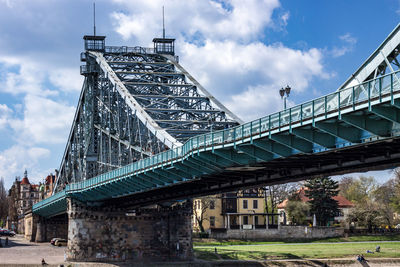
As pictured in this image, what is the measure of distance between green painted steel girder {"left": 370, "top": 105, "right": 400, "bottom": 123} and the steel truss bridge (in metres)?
0.05

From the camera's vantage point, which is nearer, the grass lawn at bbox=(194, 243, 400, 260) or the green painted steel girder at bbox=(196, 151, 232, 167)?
the green painted steel girder at bbox=(196, 151, 232, 167)

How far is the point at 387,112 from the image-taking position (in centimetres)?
3044

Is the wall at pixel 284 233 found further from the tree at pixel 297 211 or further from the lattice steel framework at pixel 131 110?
the lattice steel framework at pixel 131 110

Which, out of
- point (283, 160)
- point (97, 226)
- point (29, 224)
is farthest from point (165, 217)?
point (29, 224)

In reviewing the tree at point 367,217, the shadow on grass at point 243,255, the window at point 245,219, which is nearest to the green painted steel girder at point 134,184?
the shadow on grass at point 243,255

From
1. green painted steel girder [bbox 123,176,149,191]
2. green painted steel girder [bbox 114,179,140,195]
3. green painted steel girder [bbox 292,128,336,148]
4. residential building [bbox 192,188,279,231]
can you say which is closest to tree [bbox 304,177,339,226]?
residential building [bbox 192,188,279,231]

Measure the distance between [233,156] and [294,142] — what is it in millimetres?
7132

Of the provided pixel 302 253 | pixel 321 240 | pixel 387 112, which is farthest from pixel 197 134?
pixel 321 240

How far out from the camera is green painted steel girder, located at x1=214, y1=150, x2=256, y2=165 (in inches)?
1711

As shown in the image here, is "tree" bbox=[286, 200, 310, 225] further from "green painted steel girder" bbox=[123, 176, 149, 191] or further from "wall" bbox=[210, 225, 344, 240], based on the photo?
"green painted steel girder" bbox=[123, 176, 149, 191]

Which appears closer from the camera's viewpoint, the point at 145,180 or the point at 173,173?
the point at 173,173

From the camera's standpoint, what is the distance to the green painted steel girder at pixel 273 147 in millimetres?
39188

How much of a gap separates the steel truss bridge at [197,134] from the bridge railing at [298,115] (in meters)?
0.06

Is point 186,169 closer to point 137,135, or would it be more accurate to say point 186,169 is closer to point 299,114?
point 299,114
